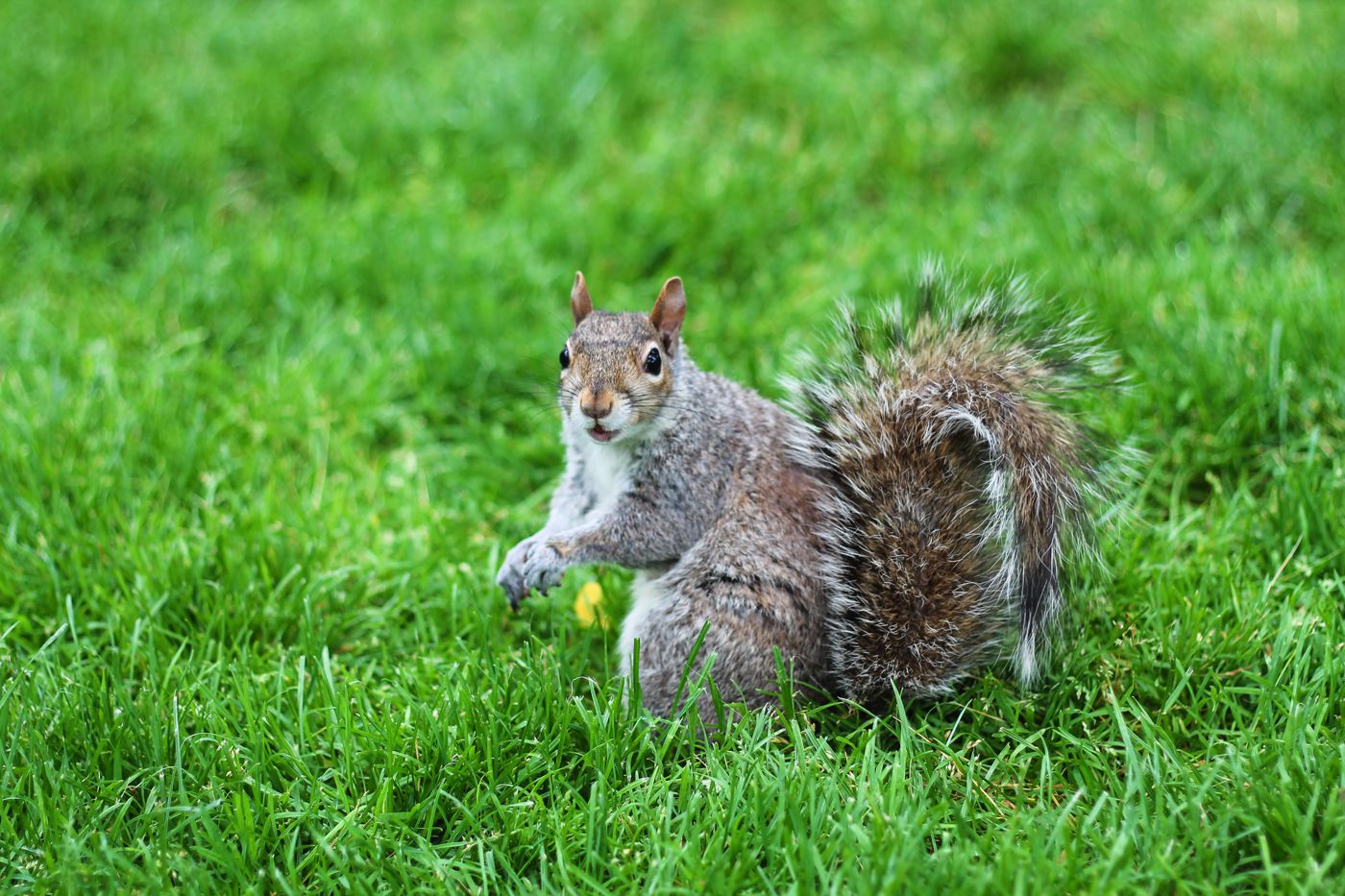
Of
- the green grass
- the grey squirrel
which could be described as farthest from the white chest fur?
the green grass

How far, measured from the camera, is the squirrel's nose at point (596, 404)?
196cm

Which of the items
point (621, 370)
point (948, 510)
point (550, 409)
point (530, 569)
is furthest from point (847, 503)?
point (550, 409)

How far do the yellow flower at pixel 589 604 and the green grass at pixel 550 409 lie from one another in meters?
0.03

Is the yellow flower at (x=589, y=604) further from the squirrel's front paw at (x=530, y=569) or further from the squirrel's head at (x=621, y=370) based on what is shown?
the squirrel's head at (x=621, y=370)

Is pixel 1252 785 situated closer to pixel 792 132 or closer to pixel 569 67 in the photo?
pixel 792 132

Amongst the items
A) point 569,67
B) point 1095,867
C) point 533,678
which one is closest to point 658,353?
point 533,678

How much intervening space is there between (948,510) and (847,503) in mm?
168

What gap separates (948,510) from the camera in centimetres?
199

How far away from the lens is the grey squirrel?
6.48 feet

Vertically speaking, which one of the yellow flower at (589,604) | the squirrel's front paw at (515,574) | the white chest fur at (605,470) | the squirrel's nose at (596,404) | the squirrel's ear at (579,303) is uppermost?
the squirrel's ear at (579,303)

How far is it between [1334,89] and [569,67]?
2451 millimetres

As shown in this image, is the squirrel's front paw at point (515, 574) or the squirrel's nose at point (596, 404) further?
the squirrel's front paw at point (515, 574)

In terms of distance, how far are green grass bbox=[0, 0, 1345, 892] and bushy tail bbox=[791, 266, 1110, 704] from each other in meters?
0.13

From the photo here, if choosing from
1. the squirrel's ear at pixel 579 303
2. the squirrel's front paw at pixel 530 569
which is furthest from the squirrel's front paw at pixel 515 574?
the squirrel's ear at pixel 579 303
